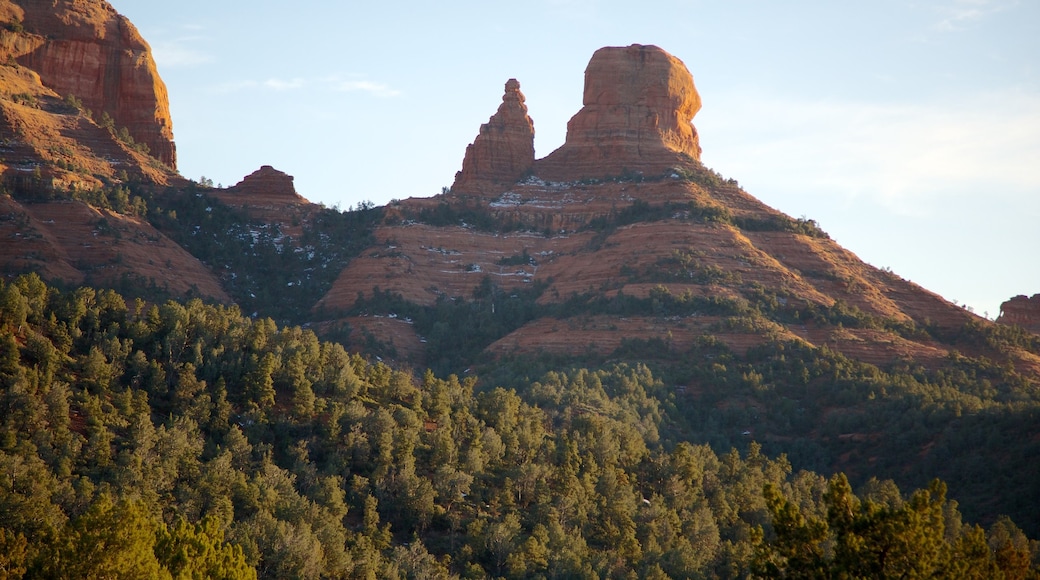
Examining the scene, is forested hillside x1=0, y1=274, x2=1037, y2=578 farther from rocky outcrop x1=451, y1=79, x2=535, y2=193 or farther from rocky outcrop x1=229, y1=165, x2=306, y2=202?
rocky outcrop x1=451, y1=79, x2=535, y2=193

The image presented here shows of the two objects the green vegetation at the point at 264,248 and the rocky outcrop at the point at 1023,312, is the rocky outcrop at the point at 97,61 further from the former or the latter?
the rocky outcrop at the point at 1023,312

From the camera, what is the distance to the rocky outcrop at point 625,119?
146 m

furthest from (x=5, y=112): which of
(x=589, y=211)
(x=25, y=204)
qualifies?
(x=589, y=211)

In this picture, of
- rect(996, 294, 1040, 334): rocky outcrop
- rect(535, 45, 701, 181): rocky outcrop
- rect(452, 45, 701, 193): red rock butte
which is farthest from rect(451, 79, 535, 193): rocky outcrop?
rect(996, 294, 1040, 334): rocky outcrop

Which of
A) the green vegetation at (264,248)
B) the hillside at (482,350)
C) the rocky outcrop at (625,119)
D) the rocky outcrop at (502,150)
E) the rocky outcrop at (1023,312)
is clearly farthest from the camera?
the rocky outcrop at (502,150)

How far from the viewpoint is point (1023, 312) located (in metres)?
130

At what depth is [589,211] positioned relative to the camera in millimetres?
137500

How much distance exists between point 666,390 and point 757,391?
25.6 ft

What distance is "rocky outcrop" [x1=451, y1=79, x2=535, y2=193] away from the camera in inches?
5827

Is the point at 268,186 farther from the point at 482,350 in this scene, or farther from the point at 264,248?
the point at 482,350

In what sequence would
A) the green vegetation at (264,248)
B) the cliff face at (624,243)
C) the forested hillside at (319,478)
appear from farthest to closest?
the green vegetation at (264,248) < the cliff face at (624,243) < the forested hillside at (319,478)

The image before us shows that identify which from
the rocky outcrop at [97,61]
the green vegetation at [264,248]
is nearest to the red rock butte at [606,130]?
the green vegetation at [264,248]

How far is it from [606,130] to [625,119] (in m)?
2.78

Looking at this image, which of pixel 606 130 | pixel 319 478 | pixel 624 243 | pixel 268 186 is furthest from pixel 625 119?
pixel 319 478
